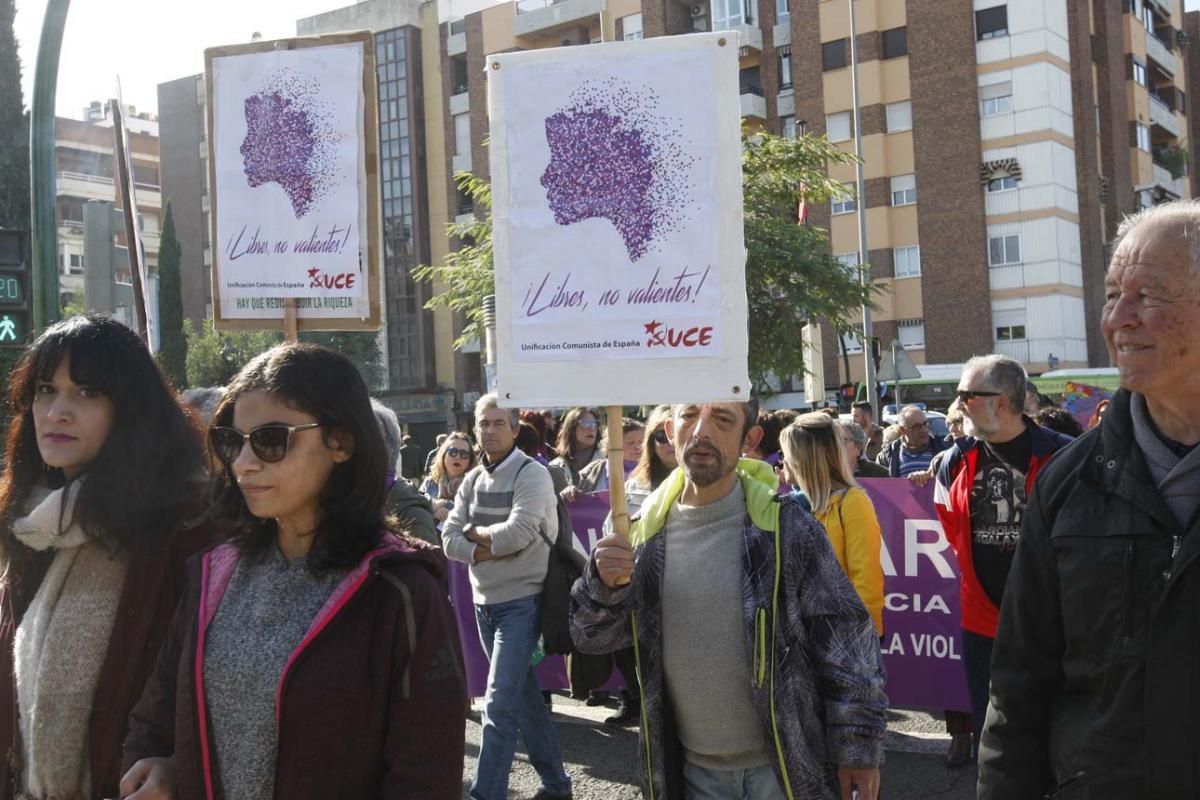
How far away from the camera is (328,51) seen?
5191mm

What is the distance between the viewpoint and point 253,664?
7.83 feet

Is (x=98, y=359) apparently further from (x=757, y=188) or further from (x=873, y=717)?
(x=757, y=188)

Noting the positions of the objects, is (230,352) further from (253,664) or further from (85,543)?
(253,664)

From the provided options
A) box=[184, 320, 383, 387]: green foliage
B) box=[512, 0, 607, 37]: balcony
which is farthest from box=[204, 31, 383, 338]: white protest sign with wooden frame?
box=[184, 320, 383, 387]: green foliage

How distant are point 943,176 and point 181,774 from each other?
4060 cm

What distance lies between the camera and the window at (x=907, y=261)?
41156 millimetres

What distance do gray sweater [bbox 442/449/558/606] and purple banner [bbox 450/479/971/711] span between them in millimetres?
798

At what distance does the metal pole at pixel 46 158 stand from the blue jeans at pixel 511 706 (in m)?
4.21

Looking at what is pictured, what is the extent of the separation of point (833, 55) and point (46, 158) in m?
36.9

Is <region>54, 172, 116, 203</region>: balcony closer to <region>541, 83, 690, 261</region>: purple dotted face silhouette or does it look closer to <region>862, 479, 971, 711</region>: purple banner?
<region>862, 479, 971, 711</region>: purple banner

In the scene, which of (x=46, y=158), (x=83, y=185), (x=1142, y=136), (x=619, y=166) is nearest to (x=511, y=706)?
(x=619, y=166)

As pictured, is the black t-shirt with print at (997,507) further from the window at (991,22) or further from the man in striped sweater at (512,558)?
the window at (991,22)

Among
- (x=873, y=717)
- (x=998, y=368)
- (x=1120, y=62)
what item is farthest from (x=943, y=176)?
(x=873, y=717)

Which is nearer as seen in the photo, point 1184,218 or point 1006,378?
point 1184,218
